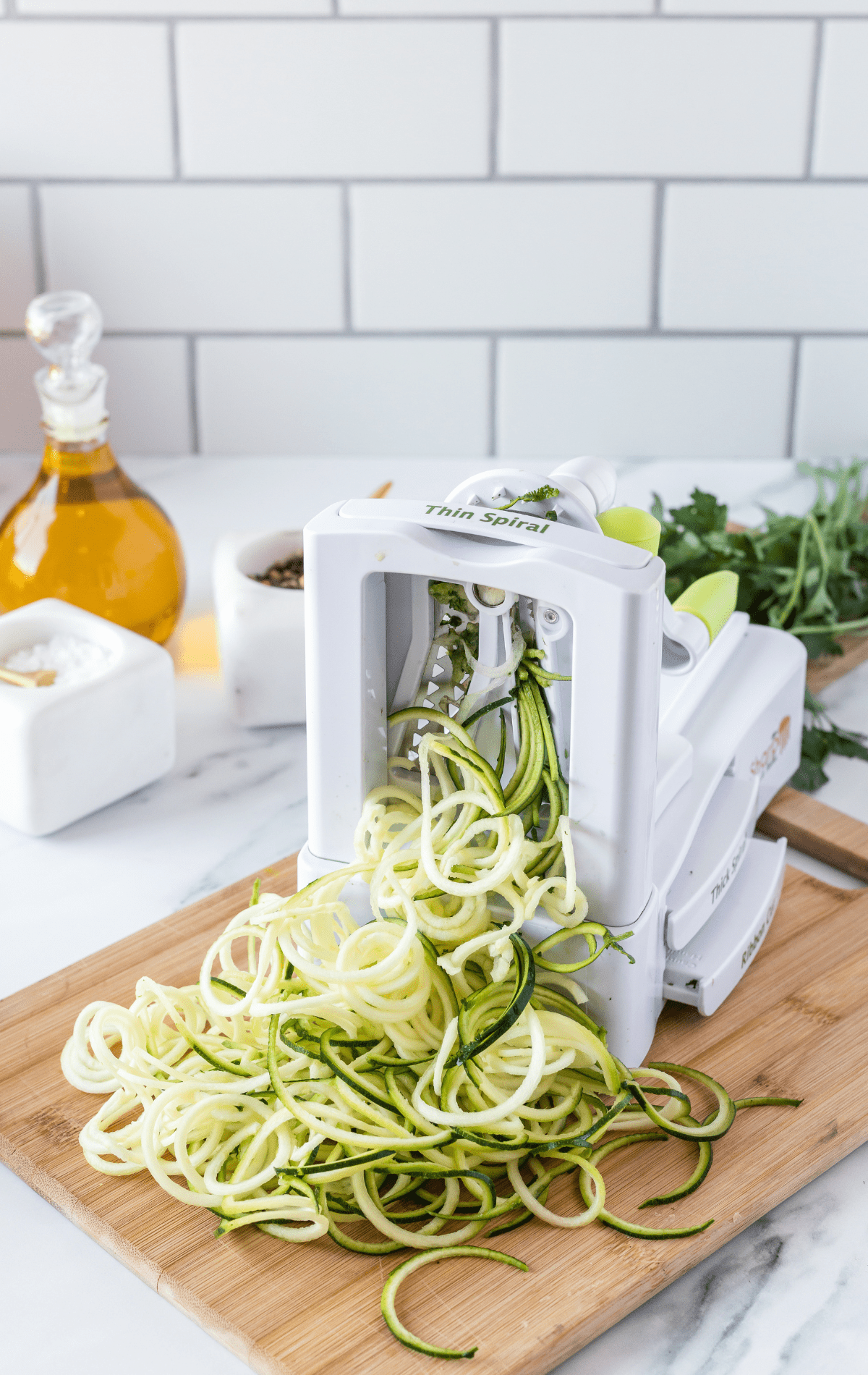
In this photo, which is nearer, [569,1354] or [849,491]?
[569,1354]

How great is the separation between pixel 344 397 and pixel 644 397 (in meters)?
0.29

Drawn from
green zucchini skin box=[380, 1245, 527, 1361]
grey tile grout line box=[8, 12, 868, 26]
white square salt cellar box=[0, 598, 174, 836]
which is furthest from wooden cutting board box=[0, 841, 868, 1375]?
grey tile grout line box=[8, 12, 868, 26]

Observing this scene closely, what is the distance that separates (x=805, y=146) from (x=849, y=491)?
304mm

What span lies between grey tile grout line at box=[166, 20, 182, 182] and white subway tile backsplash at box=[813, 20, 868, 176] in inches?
22.0

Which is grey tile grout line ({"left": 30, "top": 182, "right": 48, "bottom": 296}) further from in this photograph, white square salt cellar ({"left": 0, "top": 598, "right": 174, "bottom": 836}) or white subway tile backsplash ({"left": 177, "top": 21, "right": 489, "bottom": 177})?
white square salt cellar ({"left": 0, "top": 598, "right": 174, "bottom": 836})

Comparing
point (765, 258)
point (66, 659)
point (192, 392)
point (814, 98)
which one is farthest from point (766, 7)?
point (66, 659)

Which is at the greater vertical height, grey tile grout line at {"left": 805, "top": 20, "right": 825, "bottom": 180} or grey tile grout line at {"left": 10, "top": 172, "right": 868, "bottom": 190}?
grey tile grout line at {"left": 805, "top": 20, "right": 825, "bottom": 180}

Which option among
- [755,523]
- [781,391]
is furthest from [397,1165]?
[781,391]

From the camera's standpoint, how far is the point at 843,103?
1.24 meters

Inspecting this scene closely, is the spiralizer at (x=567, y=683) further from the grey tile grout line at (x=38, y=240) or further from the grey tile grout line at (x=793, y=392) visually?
the grey tile grout line at (x=38, y=240)

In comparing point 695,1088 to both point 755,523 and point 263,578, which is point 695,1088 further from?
point 755,523

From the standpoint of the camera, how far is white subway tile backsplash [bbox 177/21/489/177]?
1.22 m

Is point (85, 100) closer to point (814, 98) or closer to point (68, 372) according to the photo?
point (68, 372)

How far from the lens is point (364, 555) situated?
0.60 m
